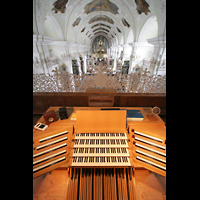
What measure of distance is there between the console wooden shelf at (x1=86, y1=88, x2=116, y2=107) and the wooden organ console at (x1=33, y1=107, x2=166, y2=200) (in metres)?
1.00

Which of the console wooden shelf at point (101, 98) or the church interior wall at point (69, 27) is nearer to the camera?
the console wooden shelf at point (101, 98)

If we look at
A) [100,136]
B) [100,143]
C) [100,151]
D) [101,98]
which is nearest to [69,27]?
[101,98]

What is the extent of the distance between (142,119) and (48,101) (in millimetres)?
3190

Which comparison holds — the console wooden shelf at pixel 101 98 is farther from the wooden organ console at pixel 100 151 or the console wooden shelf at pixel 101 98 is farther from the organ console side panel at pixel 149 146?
the organ console side panel at pixel 149 146

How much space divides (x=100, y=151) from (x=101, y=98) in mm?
1601

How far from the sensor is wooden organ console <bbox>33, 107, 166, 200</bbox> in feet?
5.91

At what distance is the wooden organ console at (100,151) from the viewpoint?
1801mm

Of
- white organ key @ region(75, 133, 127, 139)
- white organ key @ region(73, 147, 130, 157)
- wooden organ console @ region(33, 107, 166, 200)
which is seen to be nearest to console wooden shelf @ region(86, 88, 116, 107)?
wooden organ console @ region(33, 107, 166, 200)

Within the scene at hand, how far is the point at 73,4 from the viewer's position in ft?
24.1

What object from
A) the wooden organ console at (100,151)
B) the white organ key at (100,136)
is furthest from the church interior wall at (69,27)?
the white organ key at (100,136)

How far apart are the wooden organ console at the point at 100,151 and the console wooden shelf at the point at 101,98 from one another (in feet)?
3.28

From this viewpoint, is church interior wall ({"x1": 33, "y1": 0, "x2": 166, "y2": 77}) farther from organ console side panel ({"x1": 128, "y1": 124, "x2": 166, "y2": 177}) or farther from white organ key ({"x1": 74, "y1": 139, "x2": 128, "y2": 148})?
white organ key ({"x1": 74, "y1": 139, "x2": 128, "y2": 148})
